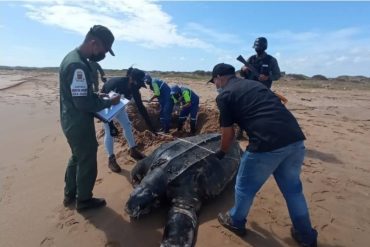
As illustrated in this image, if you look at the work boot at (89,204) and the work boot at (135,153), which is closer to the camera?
the work boot at (89,204)

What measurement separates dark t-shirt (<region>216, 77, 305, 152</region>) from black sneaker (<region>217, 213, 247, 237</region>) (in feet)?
3.25

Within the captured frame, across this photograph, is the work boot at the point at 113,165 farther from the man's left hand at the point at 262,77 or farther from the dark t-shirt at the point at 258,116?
the man's left hand at the point at 262,77

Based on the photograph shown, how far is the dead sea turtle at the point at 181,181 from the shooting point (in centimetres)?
421

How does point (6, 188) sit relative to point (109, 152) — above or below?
below

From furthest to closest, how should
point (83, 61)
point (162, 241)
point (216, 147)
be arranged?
point (216, 147) < point (83, 61) < point (162, 241)

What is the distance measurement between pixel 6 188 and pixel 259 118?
14.2ft

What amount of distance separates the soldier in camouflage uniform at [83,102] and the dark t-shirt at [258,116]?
155 cm

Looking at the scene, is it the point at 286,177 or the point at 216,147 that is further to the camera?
the point at 216,147

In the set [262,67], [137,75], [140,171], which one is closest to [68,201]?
[140,171]

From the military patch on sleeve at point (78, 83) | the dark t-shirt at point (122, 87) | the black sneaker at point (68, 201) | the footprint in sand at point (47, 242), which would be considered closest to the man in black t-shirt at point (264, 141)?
the military patch on sleeve at point (78, 83)

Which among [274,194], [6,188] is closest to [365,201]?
[274,194]

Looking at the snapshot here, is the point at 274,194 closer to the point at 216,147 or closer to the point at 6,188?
the point at 216,147

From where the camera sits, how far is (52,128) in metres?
9.83

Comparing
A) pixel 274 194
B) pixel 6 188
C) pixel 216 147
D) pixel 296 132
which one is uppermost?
pixel 296 132
